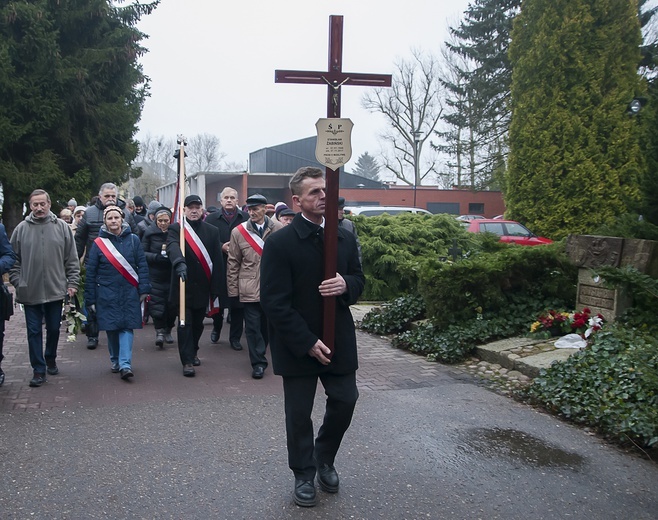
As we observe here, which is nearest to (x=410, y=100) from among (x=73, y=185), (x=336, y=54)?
(x=73, y=185)

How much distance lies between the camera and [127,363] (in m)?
6.75

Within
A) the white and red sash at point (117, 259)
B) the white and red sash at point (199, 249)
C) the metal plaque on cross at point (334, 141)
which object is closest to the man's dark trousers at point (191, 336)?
the white and red sash at point (199, 249)

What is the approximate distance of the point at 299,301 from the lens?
12.5 feet

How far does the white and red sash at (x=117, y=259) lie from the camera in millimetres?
6746

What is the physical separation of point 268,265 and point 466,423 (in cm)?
260

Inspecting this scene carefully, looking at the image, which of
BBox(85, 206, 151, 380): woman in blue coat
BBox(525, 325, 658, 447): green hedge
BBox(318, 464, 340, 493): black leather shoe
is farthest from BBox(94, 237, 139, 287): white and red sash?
BBox(525, 325, 658, 447): green hedge

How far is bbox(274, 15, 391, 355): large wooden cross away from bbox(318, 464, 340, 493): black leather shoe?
813 millimetres

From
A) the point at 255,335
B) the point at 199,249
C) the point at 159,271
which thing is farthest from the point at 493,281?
the point at 159,271

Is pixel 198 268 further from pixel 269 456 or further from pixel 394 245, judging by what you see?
pixel 394 245

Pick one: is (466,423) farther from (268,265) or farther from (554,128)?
(554,128)

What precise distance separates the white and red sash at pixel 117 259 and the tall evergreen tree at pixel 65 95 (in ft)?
38.7

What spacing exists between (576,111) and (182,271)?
18.8 m

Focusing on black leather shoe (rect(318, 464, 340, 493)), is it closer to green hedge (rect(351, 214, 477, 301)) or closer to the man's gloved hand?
the man's gloved hand

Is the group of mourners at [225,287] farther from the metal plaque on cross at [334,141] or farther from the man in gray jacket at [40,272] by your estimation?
the metal plaque on cross at [334,141]
